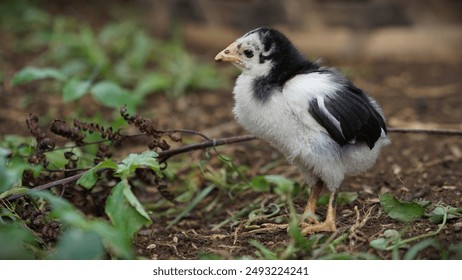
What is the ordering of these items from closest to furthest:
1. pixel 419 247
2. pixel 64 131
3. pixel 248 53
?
pixel 419 247 → pixel 248 53 → pixel 64 131

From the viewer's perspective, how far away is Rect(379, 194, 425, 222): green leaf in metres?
2.71

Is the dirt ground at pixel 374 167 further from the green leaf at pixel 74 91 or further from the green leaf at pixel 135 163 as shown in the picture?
the green leaf at pixel 74 91

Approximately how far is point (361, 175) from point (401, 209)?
1.02m

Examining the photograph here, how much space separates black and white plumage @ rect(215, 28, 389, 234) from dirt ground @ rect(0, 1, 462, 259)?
0.28m

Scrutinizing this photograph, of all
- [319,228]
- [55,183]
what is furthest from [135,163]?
[319,228]

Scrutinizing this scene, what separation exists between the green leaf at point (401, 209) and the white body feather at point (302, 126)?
0.22 m

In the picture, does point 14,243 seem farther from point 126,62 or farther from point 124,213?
point 126,62

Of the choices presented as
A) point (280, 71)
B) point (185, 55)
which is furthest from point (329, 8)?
point (280, 71)

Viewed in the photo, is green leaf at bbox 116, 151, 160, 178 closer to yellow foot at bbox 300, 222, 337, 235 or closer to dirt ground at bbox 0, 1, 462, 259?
dirt ground at bbox 0, 1, 462, 259

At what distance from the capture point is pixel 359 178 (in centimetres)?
371

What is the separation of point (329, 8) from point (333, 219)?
161 inches

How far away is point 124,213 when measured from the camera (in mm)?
2566

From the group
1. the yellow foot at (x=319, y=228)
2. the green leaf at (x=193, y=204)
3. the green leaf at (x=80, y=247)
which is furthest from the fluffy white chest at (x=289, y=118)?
the green leaf at (x=80, y=247)

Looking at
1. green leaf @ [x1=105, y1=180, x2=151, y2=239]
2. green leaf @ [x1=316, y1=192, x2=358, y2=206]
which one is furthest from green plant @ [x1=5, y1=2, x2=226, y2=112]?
green leaf @ [x1=105, y1=180, x2=151, y2=239]
